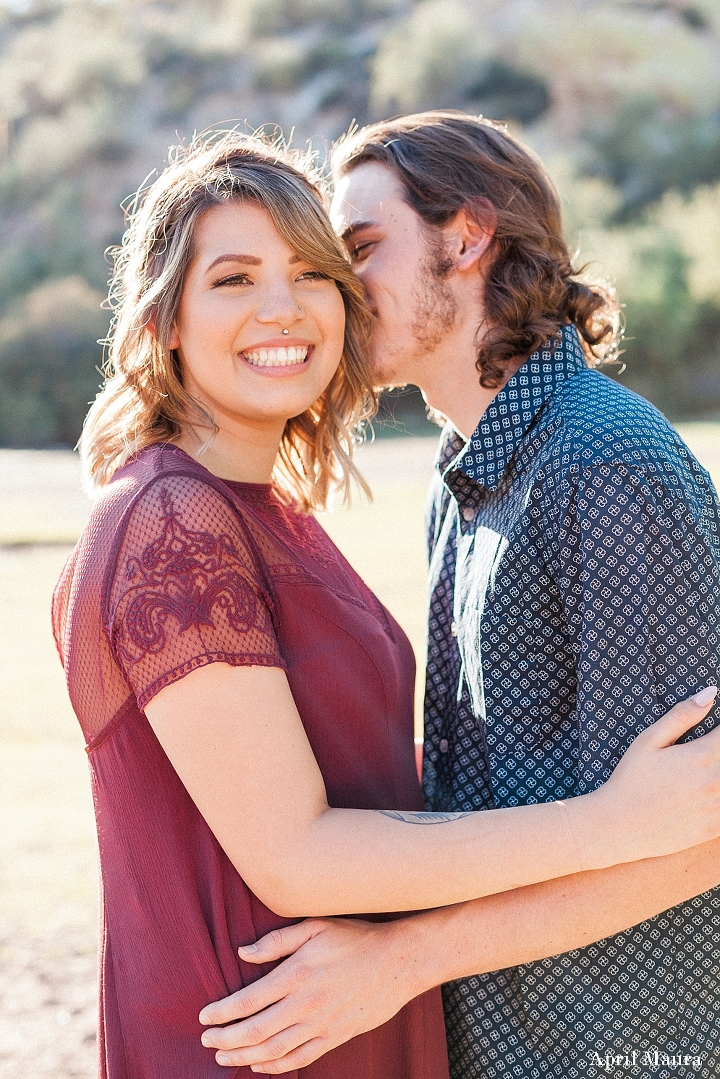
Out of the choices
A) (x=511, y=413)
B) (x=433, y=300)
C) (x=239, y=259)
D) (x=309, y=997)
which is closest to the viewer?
(x=309, y=997)

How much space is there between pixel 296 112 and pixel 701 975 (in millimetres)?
49955

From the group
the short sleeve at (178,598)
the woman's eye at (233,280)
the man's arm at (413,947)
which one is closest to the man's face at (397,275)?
the woman's eye at (233,280)

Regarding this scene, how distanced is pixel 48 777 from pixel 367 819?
16.9 ft

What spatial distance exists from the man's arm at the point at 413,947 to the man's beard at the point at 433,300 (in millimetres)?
1393

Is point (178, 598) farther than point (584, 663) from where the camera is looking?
No

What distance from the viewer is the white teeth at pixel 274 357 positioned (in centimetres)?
212

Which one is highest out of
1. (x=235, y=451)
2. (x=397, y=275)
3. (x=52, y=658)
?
(x=397, y=275)

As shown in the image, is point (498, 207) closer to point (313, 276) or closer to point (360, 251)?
point (360, 251)

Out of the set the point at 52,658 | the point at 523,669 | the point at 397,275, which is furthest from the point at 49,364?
the point at 523,669

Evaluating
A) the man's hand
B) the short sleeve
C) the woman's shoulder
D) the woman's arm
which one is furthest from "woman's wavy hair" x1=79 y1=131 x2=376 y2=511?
the man's hand

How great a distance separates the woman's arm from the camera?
1694 millimetres

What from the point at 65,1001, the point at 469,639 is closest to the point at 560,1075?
the point at 469,639

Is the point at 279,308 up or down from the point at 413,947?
up

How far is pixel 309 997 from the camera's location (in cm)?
178
